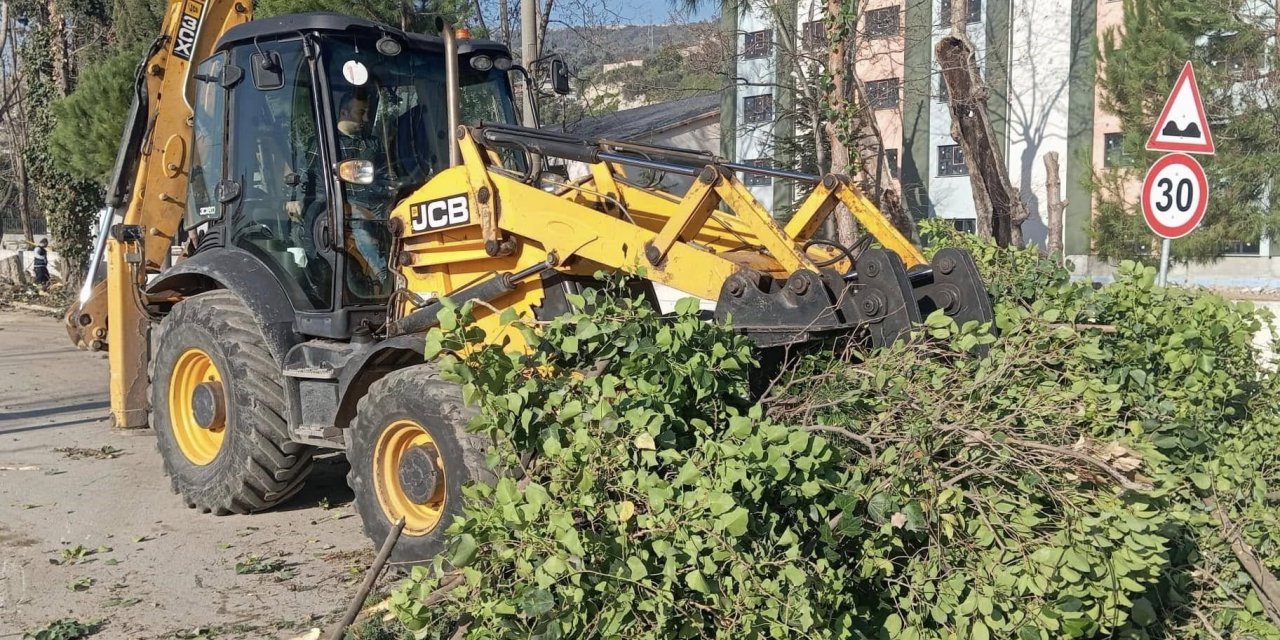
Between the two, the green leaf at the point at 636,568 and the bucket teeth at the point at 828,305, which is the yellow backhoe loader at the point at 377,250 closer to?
the bucket teeth at the point at 828,305

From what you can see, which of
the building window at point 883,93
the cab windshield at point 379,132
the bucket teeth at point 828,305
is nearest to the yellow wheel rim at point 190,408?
the cab windshield at point 379,132

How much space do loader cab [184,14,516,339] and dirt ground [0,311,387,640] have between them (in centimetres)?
123

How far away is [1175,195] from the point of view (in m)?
7.17

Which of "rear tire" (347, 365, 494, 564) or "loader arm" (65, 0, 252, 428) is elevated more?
"loader arm" (65, 0, 252, 428)

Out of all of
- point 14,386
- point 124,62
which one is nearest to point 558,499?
point 14,386

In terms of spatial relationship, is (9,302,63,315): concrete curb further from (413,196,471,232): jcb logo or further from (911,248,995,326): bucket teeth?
(911,248,995,326): bucket teeth

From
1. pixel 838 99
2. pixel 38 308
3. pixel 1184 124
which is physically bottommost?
pixel 38 308

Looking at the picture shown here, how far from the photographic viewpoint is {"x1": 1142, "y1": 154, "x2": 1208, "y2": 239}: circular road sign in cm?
705

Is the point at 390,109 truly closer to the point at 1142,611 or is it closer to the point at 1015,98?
the point at 1142,611

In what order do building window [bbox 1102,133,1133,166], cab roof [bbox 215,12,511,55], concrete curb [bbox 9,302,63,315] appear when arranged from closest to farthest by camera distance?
1. cab roof [bbox 215,12,511,55]
2. concrete curb [bbox 9,302,63,315]
3. building window [bbox 1102,133,1133,166]

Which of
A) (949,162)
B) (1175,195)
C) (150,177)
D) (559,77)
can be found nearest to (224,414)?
(150,177)

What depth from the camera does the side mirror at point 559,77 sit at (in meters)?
6.76

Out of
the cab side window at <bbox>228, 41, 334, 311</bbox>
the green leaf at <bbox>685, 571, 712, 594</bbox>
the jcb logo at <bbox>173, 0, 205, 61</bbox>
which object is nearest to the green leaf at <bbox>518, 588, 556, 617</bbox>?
the green leaf at <bbox>685, 571, 712, 594</bbox>

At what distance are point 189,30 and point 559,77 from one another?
300 cm
